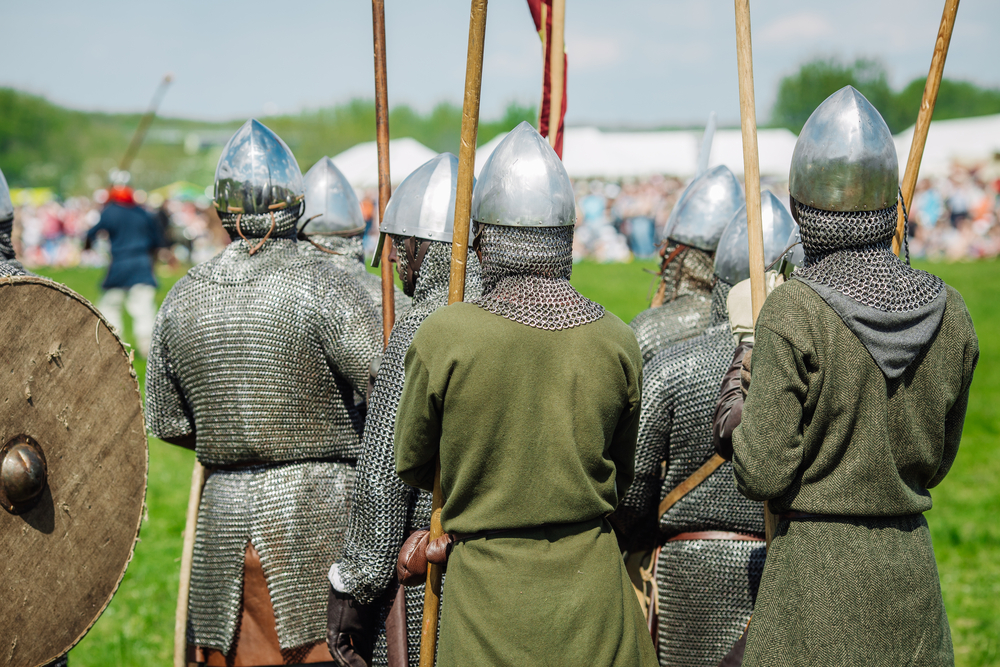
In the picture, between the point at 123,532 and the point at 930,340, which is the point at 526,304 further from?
the point at 123,532

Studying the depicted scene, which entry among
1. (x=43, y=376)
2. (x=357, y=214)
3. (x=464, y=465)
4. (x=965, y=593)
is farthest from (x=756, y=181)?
(x=965, y=593)

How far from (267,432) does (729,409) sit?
5.56 ft

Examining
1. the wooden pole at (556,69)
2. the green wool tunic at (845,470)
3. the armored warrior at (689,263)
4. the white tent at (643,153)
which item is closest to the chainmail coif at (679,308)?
the armored warrior at (689,263)

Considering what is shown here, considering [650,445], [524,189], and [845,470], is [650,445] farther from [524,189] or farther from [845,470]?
[524,189]

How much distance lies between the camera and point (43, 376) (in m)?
2.59

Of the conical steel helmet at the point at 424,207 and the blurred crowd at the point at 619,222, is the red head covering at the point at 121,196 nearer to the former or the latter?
the conical steel helmet at the point at 424,207

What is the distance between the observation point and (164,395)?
11.7 feet

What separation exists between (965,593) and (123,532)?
472 centimetres

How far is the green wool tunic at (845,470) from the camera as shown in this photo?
2.24m

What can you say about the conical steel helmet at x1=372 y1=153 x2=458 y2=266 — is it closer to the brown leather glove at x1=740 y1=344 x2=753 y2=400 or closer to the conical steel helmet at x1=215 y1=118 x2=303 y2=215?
the conical steel helmet at x1=215 y1=118 x2=303 y2=215

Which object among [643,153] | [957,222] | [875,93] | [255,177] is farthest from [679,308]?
[875,93]

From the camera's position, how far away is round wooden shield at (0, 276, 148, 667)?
2.50 meters

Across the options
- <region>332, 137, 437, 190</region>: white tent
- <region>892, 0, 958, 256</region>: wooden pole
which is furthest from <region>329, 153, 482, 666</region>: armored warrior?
<region>332, 137, 437, 190</region>: white tent

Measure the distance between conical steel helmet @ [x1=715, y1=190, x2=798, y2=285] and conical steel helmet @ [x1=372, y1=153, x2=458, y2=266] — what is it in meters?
1.15
